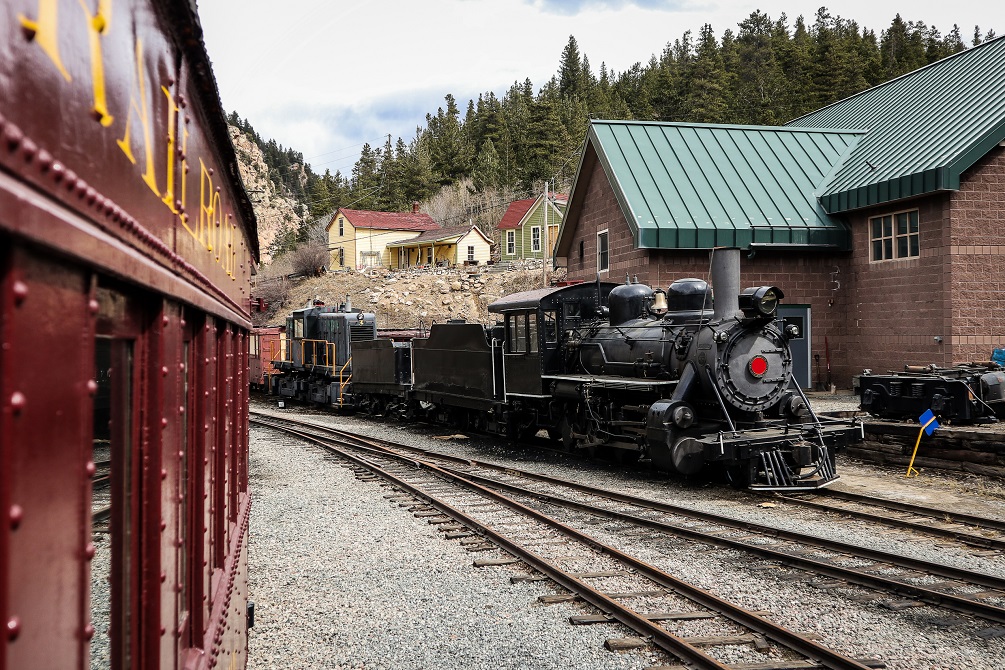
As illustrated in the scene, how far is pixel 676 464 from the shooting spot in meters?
11.3

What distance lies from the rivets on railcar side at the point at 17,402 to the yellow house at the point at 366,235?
66706mm

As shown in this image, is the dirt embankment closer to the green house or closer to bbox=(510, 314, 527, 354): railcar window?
the green house

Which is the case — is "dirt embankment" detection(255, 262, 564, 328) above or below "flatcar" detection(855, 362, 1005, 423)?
above

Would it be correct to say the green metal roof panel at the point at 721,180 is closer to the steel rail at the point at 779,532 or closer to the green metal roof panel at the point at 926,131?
the green metal roof panel at the point at 926,131

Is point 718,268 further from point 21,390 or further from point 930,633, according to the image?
point 21,390

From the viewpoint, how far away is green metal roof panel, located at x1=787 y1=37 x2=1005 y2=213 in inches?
771

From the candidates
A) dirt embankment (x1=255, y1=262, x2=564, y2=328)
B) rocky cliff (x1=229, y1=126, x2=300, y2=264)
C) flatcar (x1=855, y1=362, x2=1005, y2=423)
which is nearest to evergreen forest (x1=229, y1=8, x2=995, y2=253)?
dirt embankment (x1=255, y1=262, x2=564, y2=328)

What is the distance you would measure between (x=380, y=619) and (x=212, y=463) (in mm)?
3252

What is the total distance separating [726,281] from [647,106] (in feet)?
224

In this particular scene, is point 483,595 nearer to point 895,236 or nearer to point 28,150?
point 28,150

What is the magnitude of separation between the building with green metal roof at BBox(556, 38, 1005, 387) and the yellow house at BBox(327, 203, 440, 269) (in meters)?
42.9

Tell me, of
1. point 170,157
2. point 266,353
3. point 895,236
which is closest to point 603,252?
point 895,236

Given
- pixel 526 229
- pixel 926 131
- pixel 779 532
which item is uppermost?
pixel 526 229

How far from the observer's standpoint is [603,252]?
25.5 metres
